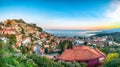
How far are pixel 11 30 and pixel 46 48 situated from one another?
39.0 inches

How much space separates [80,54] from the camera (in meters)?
6.00

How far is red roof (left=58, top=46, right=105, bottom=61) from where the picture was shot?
578 cm

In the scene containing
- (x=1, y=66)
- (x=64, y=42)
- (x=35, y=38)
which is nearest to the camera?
(x=1, y=66)

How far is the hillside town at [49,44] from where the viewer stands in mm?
5730

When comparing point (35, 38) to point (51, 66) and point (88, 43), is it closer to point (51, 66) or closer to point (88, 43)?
point (88, 43)

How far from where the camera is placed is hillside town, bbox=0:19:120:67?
5.73 metres

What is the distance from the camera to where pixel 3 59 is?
204 cm

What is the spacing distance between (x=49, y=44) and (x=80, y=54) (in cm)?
142

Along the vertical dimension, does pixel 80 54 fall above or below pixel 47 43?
below

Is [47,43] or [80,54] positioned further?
[47,43]

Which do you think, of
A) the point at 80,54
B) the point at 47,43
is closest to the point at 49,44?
the point at 47,43

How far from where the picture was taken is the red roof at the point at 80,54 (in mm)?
5781

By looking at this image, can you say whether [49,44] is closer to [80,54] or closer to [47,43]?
[47,43]

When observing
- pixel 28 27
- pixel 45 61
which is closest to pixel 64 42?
pixel 28 27
